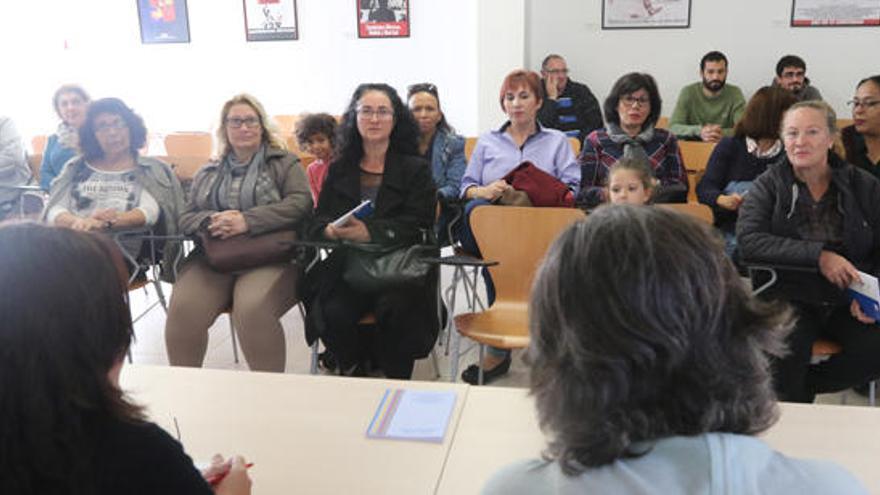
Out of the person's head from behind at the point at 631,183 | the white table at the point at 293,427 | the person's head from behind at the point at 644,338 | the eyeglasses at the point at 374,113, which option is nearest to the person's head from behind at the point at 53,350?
the white table at the point at 293,427

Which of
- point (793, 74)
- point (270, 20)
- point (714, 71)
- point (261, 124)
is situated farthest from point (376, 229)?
point (270, 20)

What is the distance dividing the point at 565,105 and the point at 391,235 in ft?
11.4

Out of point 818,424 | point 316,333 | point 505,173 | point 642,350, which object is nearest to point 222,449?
point 642,350

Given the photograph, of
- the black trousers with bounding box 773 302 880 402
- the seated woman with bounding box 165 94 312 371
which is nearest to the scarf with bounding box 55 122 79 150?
the seated woman with bounding box 165 94 312 371

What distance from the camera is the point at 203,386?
1620 mm

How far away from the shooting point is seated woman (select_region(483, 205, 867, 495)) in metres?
0.73

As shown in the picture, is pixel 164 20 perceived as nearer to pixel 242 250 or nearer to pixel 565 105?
pixel 565 105

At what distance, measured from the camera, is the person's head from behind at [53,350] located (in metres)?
0.81

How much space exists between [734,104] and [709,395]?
5.50m

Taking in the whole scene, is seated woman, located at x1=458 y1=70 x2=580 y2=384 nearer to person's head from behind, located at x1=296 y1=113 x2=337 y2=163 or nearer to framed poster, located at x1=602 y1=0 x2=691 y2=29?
person's head from behind, located at x1=296 y1=113 x2=337 y2=163

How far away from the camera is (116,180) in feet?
10.4

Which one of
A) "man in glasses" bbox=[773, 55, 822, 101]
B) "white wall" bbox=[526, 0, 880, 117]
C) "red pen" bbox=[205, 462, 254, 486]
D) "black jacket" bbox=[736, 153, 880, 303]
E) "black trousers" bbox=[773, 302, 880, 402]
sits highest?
"white wall" bbox=[526, 0, 880, 117]

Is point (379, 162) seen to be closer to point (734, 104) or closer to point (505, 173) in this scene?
point (505, 173)

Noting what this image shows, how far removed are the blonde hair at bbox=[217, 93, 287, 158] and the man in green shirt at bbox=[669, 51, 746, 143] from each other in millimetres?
3595
